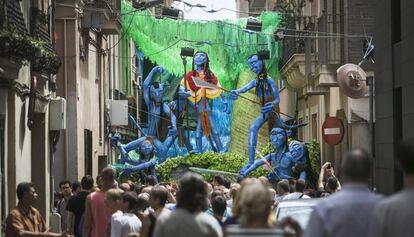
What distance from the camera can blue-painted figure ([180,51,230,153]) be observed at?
150 ft

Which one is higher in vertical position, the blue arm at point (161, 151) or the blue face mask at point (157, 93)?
the blue face mask at point (157, 93)

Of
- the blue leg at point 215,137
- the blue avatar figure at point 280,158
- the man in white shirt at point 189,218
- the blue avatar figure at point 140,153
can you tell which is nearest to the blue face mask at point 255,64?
the blue leg at point 215,137

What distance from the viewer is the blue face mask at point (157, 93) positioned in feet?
158

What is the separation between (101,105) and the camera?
123 feet

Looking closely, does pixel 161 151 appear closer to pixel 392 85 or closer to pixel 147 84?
pixel 147 84

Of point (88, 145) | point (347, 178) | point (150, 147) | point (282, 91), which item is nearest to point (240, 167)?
point (150, 147)

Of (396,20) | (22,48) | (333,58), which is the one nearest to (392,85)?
(396,20)

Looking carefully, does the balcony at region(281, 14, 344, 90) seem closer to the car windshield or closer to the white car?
the white car

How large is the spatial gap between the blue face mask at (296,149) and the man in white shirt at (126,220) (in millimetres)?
23132

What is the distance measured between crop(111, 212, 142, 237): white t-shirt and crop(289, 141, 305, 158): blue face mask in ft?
76.6

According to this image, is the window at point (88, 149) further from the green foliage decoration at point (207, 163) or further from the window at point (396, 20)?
the window at point (396, 20)

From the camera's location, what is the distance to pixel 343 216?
8539 mm

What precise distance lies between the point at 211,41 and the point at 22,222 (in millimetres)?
34915

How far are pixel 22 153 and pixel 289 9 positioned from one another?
22.8 meters
